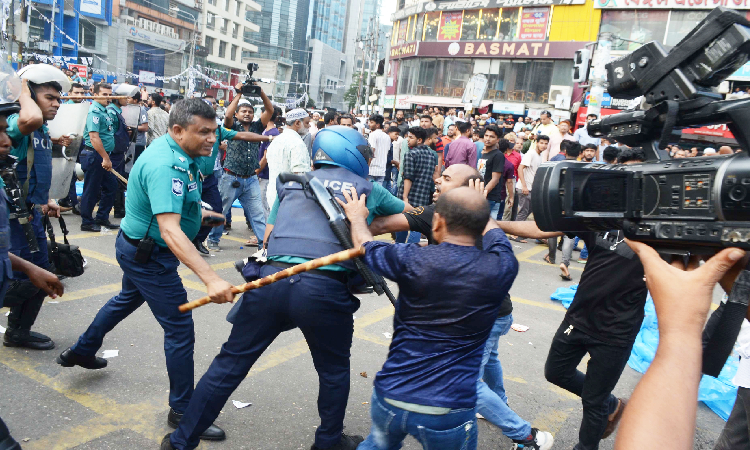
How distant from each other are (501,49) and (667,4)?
31.2 ft

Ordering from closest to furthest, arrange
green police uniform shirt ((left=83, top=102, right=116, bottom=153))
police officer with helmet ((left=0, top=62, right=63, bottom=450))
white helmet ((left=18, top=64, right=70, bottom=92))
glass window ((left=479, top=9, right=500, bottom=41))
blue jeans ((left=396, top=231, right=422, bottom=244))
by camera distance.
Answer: police officer with helmet ((left=0, top=62, right=63, bottom=450))
white helmet ((left=18, top=64, right=70, bottom=92))
green police uniform shirt ((left=83, top=102, right=116, bottom=153))
blue jeans ((left=396, top=231, right=422, bottom=244))
glass window ((left=479, top=9, right=500, bottom=41))

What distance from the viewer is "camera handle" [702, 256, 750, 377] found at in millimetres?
1341

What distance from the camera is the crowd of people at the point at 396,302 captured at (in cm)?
134

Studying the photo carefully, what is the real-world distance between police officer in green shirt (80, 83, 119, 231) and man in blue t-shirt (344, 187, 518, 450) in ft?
21.5

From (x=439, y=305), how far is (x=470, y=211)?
1.30 ft

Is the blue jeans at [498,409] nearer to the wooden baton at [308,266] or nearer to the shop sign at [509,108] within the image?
the wooden baton at [308,266]

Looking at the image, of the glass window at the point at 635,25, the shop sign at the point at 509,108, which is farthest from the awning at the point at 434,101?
the glass window at the point at 635,25

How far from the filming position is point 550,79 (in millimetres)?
33312

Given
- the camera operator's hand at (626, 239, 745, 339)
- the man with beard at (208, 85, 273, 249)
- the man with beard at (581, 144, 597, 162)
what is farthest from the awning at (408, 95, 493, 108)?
the camera operator's hand at (626, 239, 745, 339)

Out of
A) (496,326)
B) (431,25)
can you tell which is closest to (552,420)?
(496,326)

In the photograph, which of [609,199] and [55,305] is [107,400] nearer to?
[55,305]

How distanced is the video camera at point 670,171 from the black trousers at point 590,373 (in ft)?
5.04

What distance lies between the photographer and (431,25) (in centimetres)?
3950

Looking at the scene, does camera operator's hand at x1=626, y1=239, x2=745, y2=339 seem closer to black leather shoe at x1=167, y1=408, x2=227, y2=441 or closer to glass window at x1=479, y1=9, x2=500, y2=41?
black leather shoe at x1=167, y1=408, x2=227, y2=441
